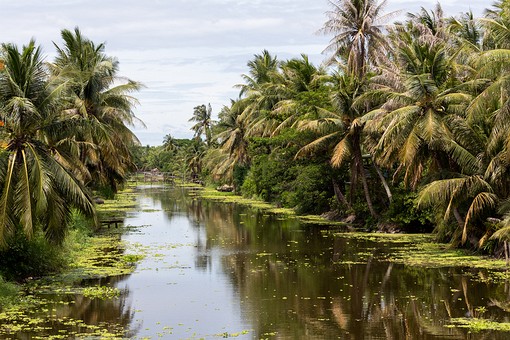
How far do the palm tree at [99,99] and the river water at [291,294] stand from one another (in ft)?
17.6

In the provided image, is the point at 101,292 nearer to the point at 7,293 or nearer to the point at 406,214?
the point at 7,293

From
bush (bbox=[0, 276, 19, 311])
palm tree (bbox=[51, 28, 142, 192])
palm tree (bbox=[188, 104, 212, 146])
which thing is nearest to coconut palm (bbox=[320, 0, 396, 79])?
palm tree (bbox=[51, 28, 142, 192])

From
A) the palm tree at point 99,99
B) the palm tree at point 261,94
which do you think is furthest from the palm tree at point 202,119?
the palm tree at point 99,99

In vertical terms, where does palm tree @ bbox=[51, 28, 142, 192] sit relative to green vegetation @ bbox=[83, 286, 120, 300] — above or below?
above

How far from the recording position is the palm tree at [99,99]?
29625 mm

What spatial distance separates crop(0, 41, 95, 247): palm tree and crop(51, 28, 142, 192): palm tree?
10.8 meters

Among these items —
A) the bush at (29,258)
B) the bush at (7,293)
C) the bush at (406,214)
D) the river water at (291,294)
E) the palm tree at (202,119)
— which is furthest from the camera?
the palm tree at (202,119)

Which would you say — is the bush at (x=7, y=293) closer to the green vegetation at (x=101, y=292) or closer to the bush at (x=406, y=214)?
the green vegetation at (x=101, y=292)

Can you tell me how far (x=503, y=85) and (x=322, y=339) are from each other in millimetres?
9740

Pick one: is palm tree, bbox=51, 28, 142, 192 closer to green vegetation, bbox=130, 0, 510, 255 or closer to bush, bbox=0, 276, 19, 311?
green vegetation, bbox=130, 0, 510, 255

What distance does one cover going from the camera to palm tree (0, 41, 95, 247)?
15.6m

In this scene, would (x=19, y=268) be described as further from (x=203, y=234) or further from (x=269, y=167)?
(x=269, y=167)

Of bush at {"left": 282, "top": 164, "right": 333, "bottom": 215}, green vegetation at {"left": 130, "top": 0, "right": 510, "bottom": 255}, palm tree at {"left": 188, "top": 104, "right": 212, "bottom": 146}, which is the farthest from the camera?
palm tree at {"left": 188, "top": 104, "right": 212, "bottom": 146}

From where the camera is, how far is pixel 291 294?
16.4m
